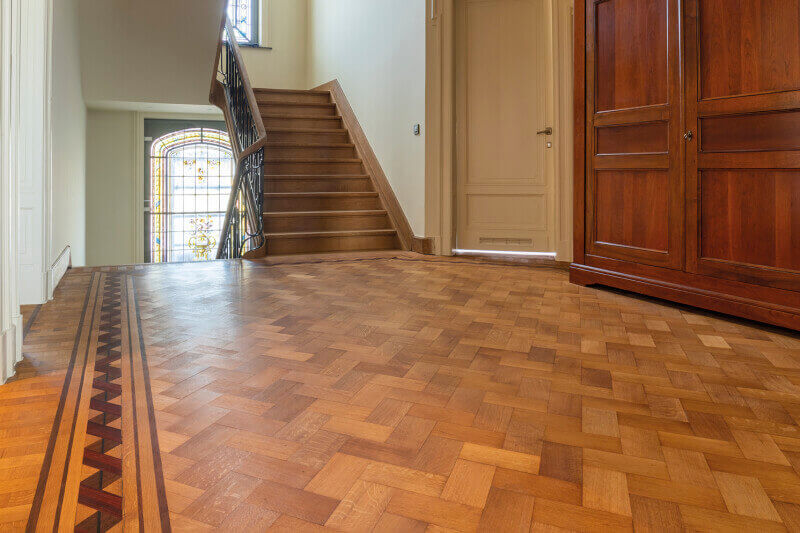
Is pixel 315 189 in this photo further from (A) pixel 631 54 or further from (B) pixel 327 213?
(A) pixel 631 54

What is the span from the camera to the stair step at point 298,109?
7273 mm

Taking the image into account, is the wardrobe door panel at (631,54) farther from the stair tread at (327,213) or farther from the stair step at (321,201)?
the stair step at (321,201)

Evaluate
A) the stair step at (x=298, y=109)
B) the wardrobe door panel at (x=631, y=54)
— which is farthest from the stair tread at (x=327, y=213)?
the wardrobe door panel at (x=631, y=54)

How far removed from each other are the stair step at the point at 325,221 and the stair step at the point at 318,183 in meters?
0.42

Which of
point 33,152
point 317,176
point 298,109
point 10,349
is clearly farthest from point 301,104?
point 10,349

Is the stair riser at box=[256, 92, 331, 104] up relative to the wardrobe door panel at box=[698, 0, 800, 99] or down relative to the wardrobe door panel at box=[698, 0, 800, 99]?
up

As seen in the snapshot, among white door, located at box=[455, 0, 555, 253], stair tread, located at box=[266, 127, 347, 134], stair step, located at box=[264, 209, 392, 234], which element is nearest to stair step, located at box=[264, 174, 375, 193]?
stair step, located at box=[264, 209, 392, 234]

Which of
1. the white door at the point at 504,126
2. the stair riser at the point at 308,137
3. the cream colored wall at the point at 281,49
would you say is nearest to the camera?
the white door at the point at 504,126

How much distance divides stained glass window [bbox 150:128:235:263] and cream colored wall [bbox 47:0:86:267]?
7.17 ft

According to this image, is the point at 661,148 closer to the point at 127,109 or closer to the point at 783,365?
the point at 783,365

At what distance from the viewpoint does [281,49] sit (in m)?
9.16

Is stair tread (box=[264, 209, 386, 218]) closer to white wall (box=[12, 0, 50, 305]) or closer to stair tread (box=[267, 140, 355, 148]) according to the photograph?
stair tread (box=[267, 140, 355, 148])

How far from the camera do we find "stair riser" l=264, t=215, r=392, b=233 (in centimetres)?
568

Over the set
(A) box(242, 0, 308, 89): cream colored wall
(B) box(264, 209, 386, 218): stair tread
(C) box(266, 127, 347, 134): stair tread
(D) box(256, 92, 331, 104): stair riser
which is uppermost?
(A) box(242, 0, 308, 89): cream colored wall
